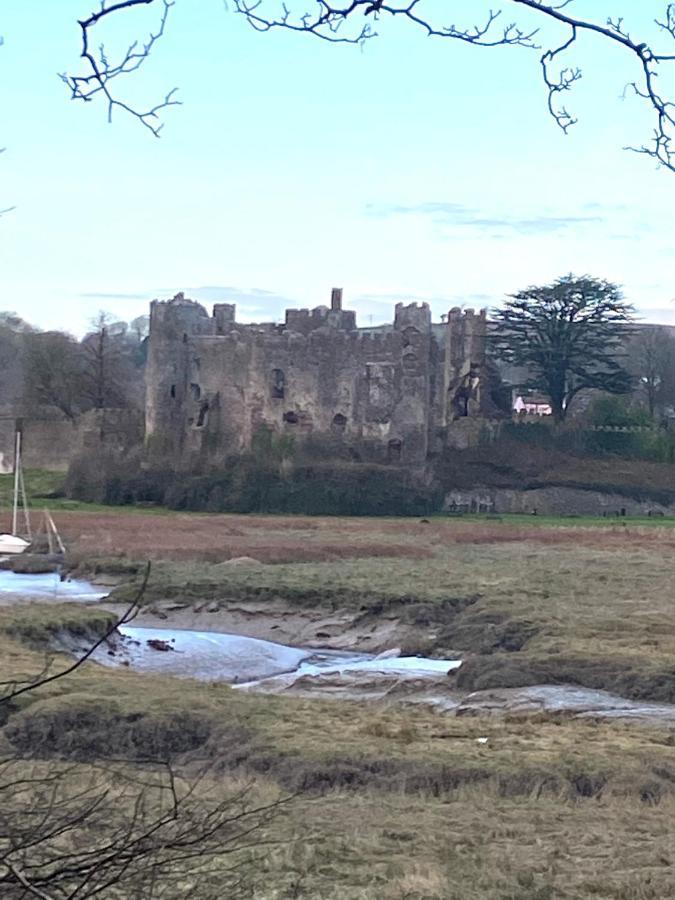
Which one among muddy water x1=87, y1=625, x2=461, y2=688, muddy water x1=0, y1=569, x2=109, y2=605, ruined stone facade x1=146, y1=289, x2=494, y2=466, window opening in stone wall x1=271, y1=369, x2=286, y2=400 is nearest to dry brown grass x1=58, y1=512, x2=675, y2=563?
muddy water x1=0, y1=569, x2=109, y2=605

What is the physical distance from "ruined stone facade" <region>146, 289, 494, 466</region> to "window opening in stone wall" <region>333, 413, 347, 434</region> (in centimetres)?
4

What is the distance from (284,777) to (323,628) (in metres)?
14.8

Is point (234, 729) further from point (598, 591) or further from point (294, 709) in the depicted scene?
point (598, 591)

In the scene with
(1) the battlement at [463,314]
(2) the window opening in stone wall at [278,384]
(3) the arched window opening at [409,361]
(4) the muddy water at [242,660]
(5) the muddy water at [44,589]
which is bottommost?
(4) the muddy water at [242,660]

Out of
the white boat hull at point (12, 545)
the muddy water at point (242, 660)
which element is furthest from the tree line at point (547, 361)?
the muddy water at point (242, 660)

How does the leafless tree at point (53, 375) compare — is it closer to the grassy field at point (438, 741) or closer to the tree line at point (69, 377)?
the tree line at point (69, 377)

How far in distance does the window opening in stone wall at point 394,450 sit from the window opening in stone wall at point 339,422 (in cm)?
200

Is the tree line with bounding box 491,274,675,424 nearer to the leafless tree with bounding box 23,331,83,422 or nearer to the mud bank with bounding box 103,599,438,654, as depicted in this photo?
the leafless tree with bounding box 23,331,83,422

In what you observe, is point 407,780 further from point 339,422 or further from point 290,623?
point 339,422

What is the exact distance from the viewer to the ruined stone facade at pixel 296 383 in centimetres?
6088

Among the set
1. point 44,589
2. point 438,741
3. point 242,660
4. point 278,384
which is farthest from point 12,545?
point 438,741

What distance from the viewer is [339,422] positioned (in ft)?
202

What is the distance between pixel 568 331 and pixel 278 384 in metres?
12.8

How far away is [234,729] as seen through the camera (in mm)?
16828
